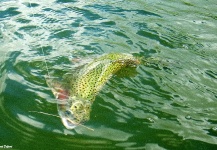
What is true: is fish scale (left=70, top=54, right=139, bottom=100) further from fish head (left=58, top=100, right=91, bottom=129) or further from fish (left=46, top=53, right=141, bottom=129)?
fish head (left=58, top=100, right=91, bottom=129)

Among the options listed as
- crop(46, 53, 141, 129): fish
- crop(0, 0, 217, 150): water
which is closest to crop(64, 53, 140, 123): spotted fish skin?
crop(46, 53, 141, 129): fish

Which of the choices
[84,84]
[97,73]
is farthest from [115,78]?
[84,84]

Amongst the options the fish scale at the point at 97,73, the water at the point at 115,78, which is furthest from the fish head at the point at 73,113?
the fish scale at the point at 97,73

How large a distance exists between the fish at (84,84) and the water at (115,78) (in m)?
0.17

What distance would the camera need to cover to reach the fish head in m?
3.93

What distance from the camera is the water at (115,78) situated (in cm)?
412

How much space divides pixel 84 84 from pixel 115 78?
88 cm

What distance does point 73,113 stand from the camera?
395 centimetres

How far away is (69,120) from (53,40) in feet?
10.4

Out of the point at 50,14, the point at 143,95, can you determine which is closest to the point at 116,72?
the point at 143,95

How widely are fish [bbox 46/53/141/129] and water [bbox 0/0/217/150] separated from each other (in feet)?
0.56

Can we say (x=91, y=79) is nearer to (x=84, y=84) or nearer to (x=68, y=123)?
(x=84, y=84)

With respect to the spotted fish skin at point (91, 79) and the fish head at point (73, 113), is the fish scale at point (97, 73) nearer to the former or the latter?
the spotted fish skin at point (91, 79)

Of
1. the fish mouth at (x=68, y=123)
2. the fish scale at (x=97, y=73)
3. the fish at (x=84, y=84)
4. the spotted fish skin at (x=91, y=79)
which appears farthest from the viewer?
the fish scale at (x=97, y=73)
